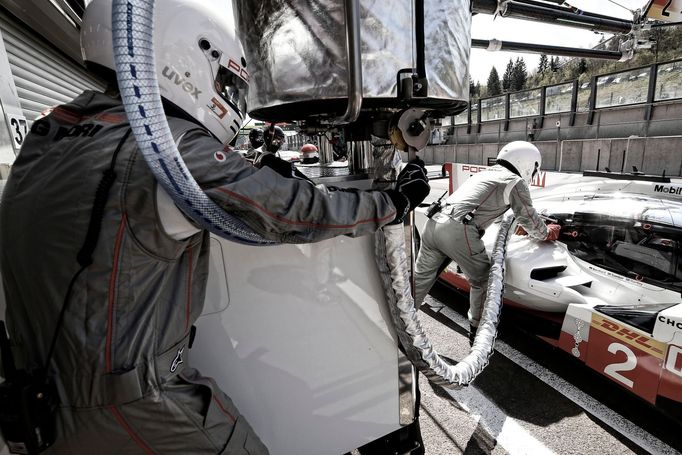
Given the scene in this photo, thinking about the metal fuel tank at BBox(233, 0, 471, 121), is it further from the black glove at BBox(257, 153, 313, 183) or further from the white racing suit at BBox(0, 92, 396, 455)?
the white racing suit at BBox(0, 92, 396, 455)

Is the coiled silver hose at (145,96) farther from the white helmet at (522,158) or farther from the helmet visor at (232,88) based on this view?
the white helmet at (522,158)

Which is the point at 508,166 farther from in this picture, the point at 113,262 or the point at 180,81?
the point at 113,262

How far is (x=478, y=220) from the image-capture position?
11.6 feet

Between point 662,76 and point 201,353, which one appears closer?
point 201,353

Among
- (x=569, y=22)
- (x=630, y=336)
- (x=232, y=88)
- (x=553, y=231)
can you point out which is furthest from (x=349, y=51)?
(x=569, y=22)

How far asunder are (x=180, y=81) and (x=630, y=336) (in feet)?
→ 9.52

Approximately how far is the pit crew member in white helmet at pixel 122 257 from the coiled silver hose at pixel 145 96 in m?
0.08

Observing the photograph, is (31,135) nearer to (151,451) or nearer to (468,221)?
(151,451)

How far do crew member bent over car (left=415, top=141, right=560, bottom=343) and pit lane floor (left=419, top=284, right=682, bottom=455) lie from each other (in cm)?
60

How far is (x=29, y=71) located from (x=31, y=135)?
3.16m

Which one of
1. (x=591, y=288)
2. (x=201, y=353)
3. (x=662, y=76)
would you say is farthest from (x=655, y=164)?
(x=201, y=353)

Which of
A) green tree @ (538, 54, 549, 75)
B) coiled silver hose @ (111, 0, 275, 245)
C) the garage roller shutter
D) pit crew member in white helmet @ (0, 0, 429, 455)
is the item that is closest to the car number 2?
pit crew member in white helmet @ (0, 0, 429, 455)

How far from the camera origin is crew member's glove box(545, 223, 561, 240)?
3.44 meters

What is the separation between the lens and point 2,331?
1037 mm
